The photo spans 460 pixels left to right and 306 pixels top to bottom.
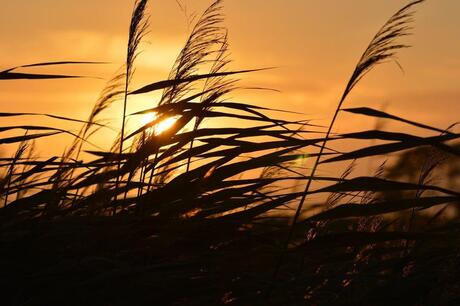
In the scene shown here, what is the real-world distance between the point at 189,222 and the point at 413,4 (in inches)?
37.0

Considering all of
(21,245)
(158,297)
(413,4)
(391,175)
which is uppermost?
(413,4)

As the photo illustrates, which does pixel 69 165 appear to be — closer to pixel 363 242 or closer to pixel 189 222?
pixel 189 222

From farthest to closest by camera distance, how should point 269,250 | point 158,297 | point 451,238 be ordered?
point 451,238, point 269,250, point 158,297

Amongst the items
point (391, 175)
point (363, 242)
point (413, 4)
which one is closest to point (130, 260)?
point (363, 242)

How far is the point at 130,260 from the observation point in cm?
239

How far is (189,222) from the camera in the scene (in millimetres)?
2379

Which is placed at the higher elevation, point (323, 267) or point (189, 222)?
point (189, 222)

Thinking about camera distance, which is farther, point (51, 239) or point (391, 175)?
point (391, 175)

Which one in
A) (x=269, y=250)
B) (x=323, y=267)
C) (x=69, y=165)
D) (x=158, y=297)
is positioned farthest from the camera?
(x=323, y=267)

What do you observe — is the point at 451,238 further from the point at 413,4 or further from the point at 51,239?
the point at 51,239

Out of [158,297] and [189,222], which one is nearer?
[158,297]

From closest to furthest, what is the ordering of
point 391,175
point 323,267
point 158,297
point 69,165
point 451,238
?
point 158,297 < point 451,238 < point 69,165 < point 323,267 < point 391,175

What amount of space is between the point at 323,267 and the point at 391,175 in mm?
833

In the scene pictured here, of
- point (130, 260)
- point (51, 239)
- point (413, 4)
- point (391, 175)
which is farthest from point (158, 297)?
point (391, 175)
